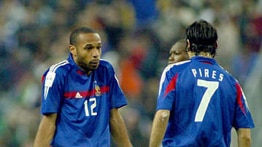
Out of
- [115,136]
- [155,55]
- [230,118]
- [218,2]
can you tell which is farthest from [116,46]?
[230,118]

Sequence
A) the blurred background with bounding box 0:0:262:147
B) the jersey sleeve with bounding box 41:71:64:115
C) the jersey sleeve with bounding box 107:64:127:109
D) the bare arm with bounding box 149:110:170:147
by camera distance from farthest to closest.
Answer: the blurred background with bounding box 0:0:262:147 → the jersey sleeve with bounding box 107:64:127:109 → the jersey sleeve with bounding box 41:71:64:115 → the bare arm with bounding box 149:110:170:147

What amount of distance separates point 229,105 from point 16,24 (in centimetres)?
640

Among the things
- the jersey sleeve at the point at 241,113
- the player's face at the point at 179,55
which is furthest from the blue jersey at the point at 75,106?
the jersey sleeve at the point at 241,113

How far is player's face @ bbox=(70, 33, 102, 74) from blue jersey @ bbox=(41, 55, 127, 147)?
0.09 metres

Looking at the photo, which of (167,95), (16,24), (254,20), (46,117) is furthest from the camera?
(16,24)

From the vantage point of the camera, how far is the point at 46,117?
774cm

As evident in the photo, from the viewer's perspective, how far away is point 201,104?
7.11 m

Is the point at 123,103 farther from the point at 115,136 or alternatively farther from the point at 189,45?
the point at 189,45

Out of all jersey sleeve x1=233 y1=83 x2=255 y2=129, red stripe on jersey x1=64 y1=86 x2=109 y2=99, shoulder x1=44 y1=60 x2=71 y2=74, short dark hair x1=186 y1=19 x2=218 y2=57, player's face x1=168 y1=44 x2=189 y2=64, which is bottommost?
jersey sleeve x1=233 y1=83 x2=255 y2=129

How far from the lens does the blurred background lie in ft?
39.2

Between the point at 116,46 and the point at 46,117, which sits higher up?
the point at 116,46

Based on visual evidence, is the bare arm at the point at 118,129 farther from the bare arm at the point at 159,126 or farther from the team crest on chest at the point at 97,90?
the bare arm at the point at 159,126

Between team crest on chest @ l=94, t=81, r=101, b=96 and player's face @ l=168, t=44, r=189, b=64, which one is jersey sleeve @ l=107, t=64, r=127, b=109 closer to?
team crest on chest @ l=94, t=81, r=101, b=96

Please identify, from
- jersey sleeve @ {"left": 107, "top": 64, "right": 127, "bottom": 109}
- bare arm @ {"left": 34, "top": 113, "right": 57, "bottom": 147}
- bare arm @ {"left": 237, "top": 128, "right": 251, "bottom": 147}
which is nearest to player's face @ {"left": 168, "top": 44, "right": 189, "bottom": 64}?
jersey sleeve @ {"left": 107, "top": 64, "right": 127, "bottom": 109}
